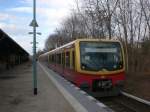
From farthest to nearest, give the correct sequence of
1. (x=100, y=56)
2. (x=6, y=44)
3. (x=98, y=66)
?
(x=6, y=44) → (x=100, y=56) → (x=98, y=66)

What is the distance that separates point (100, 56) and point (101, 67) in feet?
1.85

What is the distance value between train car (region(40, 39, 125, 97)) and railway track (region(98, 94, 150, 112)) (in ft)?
1.45

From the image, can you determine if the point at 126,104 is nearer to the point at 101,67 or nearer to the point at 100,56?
the point at 101,67

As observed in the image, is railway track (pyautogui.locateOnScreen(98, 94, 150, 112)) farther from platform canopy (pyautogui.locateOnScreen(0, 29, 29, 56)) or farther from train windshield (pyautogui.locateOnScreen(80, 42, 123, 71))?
platform canopy (pyautogui.locateOnScreen(0, 29, 29, 56))

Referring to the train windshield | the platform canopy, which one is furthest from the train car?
the platform canopy

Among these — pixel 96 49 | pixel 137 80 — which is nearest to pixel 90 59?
pixel 96 49

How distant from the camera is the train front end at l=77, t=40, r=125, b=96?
53.8 feet

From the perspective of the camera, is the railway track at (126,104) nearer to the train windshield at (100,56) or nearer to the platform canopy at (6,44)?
the train windshield at (100,56)

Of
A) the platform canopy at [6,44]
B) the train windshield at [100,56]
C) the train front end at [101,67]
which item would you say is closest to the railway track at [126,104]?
the train front end at [101,67]

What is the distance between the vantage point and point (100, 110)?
10.5m

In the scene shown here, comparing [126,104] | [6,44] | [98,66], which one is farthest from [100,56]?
[6,44]

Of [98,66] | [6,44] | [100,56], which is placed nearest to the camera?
[98,66]

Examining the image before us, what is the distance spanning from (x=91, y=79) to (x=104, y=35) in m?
13.6

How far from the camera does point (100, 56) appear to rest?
16.9 metres
